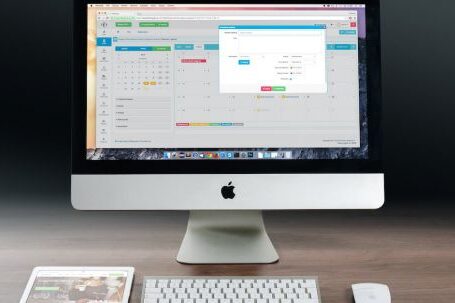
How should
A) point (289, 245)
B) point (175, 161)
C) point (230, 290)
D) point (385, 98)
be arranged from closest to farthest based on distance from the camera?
point (230, 290), point (175, 161), point (289, 245), point (385, 98)

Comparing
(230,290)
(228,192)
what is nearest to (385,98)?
(228,192)

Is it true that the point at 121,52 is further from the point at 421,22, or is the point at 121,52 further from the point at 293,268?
the point at 421,22

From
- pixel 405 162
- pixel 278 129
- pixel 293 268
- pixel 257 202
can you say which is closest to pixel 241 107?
pixel 278 129

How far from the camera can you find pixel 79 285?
1.05 metres

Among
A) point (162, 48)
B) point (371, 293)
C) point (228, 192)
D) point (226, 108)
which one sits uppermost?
point (162, 48)

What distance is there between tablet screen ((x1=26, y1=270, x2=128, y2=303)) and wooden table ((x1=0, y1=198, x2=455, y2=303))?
37mm

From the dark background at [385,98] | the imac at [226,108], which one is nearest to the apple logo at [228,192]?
the imac at [226,108]

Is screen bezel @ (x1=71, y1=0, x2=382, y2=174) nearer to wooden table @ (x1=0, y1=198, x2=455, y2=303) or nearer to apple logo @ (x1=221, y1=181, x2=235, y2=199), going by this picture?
apple logo @ (x1=221, y1=181, x2=235, y2=199)

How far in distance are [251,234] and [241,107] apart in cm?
28

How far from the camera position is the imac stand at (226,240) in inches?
46.9

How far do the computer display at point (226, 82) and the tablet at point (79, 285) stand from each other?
0.77 feet

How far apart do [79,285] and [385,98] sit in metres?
1.08

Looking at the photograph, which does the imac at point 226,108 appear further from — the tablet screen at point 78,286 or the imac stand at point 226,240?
the tablet screen at point 78,286

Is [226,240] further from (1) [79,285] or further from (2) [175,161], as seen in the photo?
(1) [79,285]
